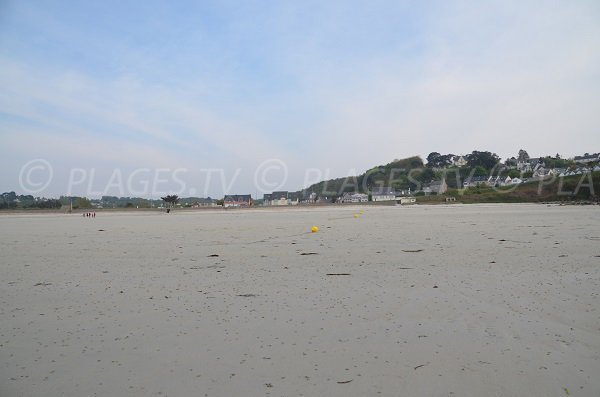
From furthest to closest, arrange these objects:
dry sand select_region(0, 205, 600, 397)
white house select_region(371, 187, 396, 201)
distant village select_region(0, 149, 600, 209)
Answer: white house select_region(371, 187, 396, 201), distant village select_region(0, 149, 600, 209), dry sand select_region(0, 205, 600, 397)

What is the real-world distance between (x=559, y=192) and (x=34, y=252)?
194 feet

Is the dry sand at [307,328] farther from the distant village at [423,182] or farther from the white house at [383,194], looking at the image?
the white house at [383,194]

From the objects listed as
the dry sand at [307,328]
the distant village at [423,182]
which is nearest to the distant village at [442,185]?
the distant village at [423,182]

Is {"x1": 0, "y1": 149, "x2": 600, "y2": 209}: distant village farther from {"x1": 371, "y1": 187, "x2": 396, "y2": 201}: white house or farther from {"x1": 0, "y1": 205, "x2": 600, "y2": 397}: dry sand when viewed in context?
{"x1": 0, "y1": 205, "x2": 600, "y2": 397}: dry sand

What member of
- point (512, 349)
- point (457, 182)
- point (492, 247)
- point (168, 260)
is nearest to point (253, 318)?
point (512, 349)

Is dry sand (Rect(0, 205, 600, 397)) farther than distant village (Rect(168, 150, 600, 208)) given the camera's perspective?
No

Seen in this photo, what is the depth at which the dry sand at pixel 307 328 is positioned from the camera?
8.04 ft

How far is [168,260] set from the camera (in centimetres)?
724

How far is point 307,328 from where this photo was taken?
11.2ft

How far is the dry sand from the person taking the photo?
8.04 feet

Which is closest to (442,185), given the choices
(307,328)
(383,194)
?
(383,194)

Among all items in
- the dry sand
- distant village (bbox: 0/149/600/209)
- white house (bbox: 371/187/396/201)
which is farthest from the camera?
white house (bbox: 371/187/396/201)

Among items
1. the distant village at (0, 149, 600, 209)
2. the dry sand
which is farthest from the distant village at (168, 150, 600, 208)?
the dry sand

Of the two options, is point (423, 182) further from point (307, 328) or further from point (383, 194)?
point (307, 328)
